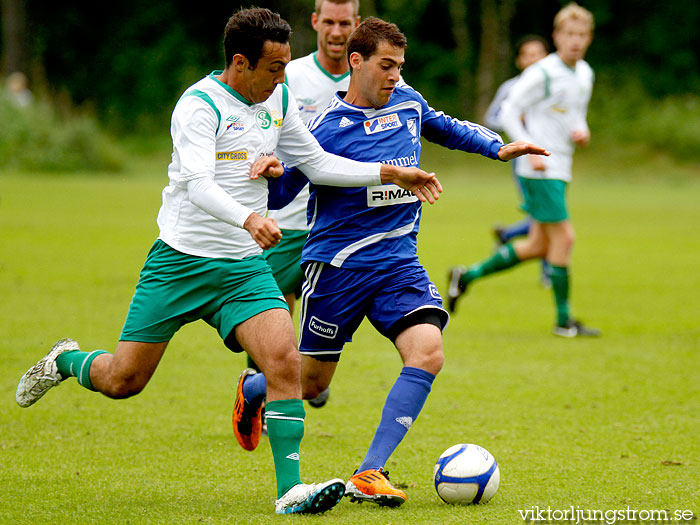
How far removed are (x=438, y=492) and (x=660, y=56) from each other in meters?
39.8

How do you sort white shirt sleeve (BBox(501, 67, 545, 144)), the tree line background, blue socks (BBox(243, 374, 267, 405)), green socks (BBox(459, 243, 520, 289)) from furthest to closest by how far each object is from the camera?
the tree line background
green socks (BBox(459, 243, 520, 289))
white shirt sleeve (BBox(501, 67, 545, 144))
blue socks (BBox(243, 374, 267, 405))

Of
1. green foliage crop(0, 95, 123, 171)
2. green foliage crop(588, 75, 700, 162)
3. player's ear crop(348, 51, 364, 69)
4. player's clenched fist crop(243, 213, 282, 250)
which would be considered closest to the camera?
player's clenched fist crop(243, 213, 282, 250)

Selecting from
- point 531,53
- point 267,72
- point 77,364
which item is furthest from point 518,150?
point 531,53

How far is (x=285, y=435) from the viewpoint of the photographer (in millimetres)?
4449

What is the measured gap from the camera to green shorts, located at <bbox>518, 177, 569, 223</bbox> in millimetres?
9453

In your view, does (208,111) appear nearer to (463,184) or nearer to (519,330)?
(519,330)

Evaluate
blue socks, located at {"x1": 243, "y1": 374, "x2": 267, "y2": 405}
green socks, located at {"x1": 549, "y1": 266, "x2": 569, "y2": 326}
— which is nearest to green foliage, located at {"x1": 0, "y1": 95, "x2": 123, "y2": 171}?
green socks, located at {"x1": 549, "y1": 266, "x2": 569, "y2": 326}

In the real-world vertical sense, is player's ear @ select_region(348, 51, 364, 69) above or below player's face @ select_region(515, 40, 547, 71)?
below

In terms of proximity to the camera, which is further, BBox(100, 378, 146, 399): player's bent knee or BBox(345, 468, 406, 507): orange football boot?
BBox(100, 378, 146, 399): player's bent knee

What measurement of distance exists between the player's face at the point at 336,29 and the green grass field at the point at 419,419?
2.23 m

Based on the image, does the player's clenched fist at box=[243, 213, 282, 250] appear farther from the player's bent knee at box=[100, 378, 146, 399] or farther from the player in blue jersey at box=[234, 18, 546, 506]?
the player's bent knee at box=[100, 378, 146, 399]

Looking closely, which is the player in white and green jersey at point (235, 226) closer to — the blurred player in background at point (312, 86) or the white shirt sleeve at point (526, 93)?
the blurred player in background at point (312, 86)

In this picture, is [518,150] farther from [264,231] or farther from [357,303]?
[264,231]

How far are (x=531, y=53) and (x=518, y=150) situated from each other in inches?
341
